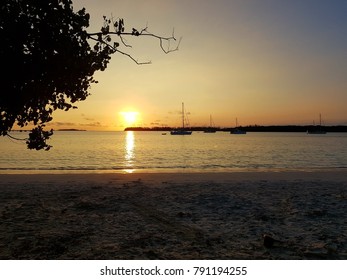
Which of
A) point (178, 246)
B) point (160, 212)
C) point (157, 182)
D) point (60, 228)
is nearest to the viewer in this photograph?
point (178, 246)

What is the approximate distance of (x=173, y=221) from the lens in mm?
Result: 12859

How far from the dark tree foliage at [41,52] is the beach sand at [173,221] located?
3.89 meters

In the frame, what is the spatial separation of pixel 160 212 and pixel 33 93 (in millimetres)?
7328

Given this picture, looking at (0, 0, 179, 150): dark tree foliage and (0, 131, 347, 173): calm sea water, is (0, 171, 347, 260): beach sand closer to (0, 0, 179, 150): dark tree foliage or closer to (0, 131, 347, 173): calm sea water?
(0, 0, 179, 150): dark tree foliage

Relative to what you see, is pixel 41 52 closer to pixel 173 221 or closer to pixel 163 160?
pixel 173 221

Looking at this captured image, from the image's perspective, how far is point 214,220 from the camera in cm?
1300

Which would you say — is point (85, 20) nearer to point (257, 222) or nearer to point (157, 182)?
point (257, 222)

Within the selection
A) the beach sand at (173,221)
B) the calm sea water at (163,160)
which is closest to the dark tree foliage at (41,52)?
the beach sand at (173,221)

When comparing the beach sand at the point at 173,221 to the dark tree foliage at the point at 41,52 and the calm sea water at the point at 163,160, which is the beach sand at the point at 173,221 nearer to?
the dark tree foliage at the point at 41,52

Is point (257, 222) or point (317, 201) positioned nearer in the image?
point (257, 222)

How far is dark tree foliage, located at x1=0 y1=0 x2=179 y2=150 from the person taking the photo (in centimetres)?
862

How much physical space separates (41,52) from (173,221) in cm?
732

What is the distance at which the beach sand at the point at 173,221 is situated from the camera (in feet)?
31.2
